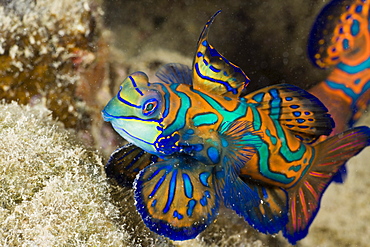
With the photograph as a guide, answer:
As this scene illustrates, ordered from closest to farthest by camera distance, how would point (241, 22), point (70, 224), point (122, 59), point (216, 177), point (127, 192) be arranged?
point (70, 224) → point (216, 177) → point (127, 192) → point (241, 22) → point (122, 59)

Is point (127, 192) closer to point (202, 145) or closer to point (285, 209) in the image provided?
point (202, 145)

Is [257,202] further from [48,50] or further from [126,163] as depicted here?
[48,50]

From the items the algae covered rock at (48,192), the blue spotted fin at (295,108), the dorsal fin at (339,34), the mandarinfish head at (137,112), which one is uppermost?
the dorsal fin at (339,34)

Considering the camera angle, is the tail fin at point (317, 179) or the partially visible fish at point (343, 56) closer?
the tail fin at point (317, 179)

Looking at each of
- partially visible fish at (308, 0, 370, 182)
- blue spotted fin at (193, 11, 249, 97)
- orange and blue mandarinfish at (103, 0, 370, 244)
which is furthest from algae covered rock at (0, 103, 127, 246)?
partially visible fish at (308, 0, 370, 182)

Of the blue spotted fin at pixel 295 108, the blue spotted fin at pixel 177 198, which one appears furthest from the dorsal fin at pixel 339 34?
the blue spotted fin at pixel 177 198

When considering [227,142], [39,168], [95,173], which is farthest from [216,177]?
[39,168]

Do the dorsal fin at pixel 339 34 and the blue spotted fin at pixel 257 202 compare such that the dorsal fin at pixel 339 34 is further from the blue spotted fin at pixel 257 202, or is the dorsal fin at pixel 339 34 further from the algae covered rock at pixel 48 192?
the algae covered rock at pixel 48 192

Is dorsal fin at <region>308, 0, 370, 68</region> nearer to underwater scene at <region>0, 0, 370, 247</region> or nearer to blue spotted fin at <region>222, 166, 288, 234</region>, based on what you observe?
underwater scene at <region>0, 0, 370, 247</region>
